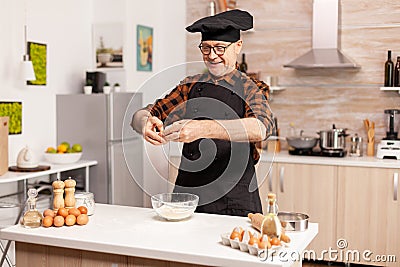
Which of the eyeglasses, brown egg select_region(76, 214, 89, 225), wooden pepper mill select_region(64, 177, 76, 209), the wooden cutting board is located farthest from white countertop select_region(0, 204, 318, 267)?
the wooden cutting board

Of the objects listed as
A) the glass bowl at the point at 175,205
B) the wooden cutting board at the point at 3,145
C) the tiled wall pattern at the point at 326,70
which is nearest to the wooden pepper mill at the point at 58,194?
the glass bowl at the point at 175,205

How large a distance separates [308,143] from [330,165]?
33 centimetres

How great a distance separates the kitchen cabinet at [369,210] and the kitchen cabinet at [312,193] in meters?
0.07

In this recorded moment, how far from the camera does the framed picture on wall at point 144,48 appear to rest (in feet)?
17.4

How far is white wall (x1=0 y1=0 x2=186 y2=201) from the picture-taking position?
445cm

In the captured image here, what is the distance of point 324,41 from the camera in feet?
16.3

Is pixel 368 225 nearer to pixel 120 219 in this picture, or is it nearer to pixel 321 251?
pixel 321 251

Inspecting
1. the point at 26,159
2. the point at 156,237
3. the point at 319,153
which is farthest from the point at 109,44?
the point at 156,237

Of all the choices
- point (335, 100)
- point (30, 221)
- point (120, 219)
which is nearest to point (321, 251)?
point (335, 100)

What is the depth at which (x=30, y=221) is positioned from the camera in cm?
248

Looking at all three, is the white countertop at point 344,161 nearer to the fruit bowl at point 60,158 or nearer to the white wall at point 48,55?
the fruit bowl at point 60,158

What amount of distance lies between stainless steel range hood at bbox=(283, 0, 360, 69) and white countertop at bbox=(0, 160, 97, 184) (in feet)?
6.30

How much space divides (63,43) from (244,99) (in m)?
2.91

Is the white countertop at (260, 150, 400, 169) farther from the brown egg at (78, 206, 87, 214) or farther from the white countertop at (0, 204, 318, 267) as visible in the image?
the brown egg at (78, 206, 87, 214)
